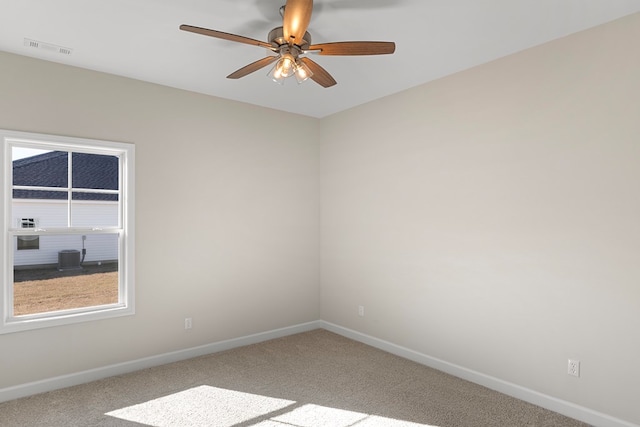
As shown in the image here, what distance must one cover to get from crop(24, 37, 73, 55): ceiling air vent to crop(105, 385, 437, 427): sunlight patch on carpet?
278 centimetres

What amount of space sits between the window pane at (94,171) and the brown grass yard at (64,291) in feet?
2.65

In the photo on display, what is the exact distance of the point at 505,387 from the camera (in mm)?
3113

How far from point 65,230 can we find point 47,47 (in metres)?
1.48

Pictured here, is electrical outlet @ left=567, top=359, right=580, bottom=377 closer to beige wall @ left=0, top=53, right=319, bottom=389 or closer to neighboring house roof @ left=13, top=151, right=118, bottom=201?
beige wall @ left=0, top=53, right=319, bottom=389

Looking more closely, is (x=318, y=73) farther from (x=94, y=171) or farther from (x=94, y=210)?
(x=94, y=210)

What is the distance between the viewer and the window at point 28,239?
3.17 metres

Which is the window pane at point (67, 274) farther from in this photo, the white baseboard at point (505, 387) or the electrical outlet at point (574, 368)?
the electrical outlet at point (574, 368)

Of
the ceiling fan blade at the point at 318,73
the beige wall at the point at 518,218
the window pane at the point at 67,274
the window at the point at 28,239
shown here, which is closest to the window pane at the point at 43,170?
the window at the point at 28,239

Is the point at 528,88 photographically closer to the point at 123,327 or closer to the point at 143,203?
the point at 143,203

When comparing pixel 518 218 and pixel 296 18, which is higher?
pixel 296 18

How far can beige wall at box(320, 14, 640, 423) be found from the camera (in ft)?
8.42

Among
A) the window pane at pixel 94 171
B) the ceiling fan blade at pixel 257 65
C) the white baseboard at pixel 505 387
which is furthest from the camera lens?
the window pane at pixel 94 171

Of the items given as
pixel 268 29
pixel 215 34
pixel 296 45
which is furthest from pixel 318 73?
pixel 215 34

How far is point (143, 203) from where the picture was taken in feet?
12.0
